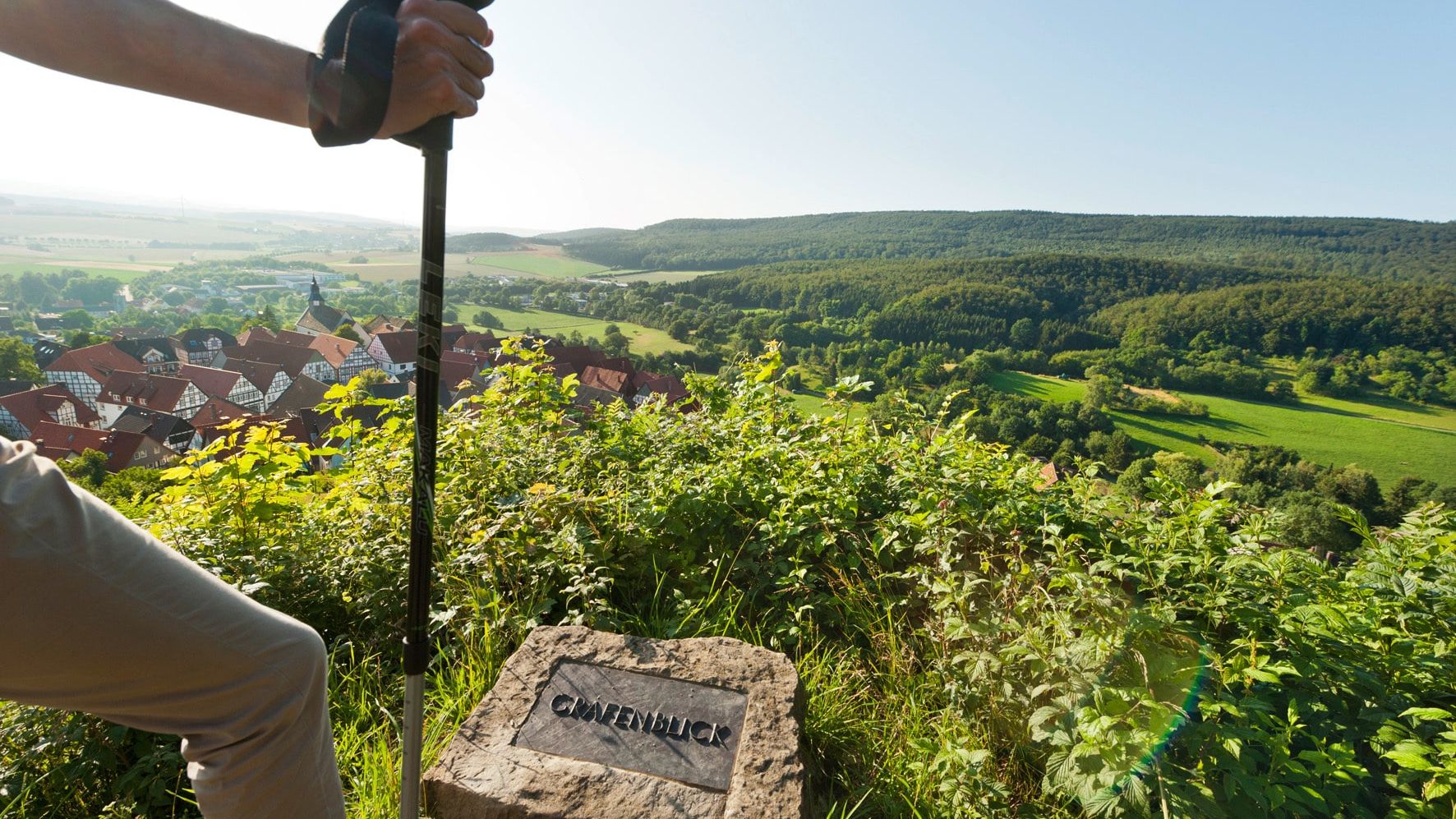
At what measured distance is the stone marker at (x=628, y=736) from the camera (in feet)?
6.14

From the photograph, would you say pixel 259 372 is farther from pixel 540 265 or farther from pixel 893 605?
pixel 893 605

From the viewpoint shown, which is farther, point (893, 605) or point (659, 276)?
point (659, 276)

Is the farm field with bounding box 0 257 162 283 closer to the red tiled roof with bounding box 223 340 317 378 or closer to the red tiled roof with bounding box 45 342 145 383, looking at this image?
the red tiled roof with bounding box 45 342 145 383

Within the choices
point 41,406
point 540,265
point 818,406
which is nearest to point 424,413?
point 818,406

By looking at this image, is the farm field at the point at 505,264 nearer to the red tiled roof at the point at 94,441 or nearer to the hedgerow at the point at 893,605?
the hedgerow at the point at 893,605

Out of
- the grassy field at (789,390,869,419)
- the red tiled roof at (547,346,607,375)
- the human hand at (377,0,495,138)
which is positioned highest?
the human hand at (377,0,495,138)

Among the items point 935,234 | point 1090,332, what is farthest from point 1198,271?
point 935,234

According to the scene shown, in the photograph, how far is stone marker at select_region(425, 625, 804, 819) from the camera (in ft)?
6.14

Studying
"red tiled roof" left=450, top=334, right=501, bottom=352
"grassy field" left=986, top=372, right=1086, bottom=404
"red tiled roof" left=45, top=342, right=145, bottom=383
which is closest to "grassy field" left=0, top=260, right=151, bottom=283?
"red tiled roof" left=45, top=342, right=145, bottom=383

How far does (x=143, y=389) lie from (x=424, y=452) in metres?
21.3

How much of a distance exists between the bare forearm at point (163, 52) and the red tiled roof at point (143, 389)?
1966 centimetres

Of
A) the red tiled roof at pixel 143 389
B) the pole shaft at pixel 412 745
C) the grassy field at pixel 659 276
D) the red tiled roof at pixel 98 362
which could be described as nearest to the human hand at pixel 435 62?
the pole shaft at pixel 412 745

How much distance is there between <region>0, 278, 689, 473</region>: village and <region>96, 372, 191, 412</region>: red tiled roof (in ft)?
0.10

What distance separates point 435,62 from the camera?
1.08 meters
